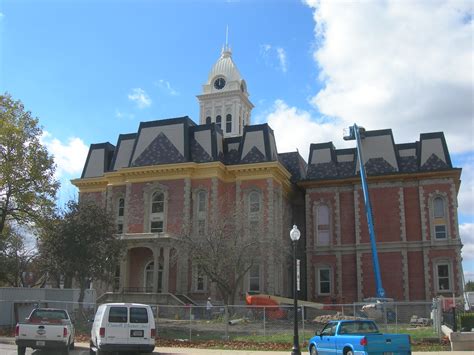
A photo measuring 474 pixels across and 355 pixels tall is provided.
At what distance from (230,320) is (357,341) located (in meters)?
18.3

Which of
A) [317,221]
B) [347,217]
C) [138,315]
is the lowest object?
[138,315]

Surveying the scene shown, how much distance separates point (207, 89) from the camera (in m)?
80.6

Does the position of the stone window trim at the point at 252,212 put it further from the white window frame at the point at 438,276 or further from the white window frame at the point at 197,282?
the white window frame at the point at 438,276

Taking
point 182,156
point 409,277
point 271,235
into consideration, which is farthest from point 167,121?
point 409,277

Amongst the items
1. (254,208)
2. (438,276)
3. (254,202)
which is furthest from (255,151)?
(438,276)

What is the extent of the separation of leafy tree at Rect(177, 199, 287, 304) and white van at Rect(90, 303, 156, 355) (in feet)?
51.4

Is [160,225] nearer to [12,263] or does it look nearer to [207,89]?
[12,263]

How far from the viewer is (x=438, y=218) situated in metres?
46.8

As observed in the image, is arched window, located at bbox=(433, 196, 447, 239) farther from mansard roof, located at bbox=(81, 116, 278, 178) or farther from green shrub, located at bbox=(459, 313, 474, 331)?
green shrub, located at bbox=(459, 313, 474, 331)

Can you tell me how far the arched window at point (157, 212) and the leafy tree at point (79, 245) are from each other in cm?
1112

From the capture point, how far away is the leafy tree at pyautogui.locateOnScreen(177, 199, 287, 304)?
1351 inches

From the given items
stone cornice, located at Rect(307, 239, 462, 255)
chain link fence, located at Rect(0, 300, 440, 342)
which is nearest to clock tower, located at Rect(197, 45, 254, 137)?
stone cornice, located at Rect(307, 239, 462, 255)

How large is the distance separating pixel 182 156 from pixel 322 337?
30743mm

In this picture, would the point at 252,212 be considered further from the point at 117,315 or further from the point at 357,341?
the point at 357,341
